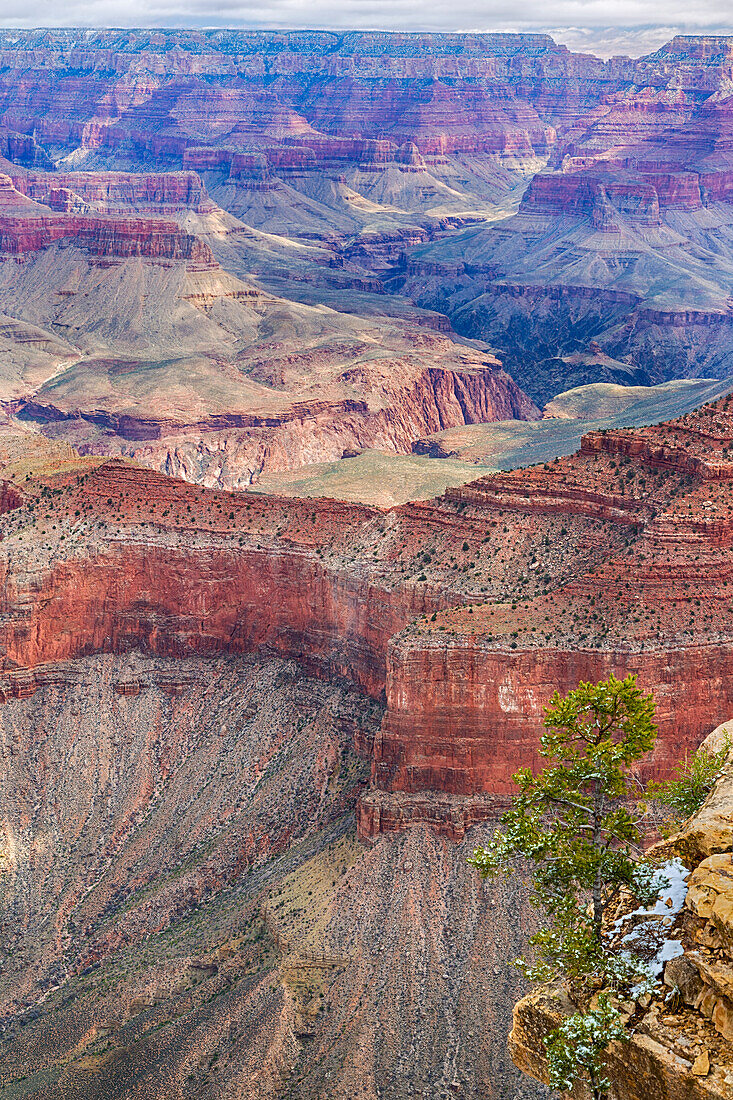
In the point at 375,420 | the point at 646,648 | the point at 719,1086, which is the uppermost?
the point at 375,420

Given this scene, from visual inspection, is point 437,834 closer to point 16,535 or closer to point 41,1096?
point 41,1096

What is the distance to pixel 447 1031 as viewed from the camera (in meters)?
54.1

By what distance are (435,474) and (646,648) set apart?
7026cm

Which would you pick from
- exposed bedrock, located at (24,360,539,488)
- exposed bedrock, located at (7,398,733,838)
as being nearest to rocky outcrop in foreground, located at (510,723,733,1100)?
exposed bedrock, located at (7,398,733,838)

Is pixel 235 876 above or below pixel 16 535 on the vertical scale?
below

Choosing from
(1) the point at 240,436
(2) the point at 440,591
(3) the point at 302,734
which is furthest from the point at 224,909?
(1) the point at 240,436

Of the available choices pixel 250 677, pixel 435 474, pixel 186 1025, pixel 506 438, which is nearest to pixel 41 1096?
pixel 186 1025

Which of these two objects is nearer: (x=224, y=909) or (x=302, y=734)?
(x=224, y=909)

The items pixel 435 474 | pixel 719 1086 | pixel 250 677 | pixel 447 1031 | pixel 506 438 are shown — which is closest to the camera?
pixel 719 1086

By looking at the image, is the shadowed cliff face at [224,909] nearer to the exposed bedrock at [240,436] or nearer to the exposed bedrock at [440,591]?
the exposed bedrock at [440,591]

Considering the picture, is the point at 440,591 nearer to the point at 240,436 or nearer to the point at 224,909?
the point at 224,909

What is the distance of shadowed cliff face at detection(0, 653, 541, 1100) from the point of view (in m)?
55.1

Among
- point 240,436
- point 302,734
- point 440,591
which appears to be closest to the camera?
point 440,591

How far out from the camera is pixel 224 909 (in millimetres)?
66062
